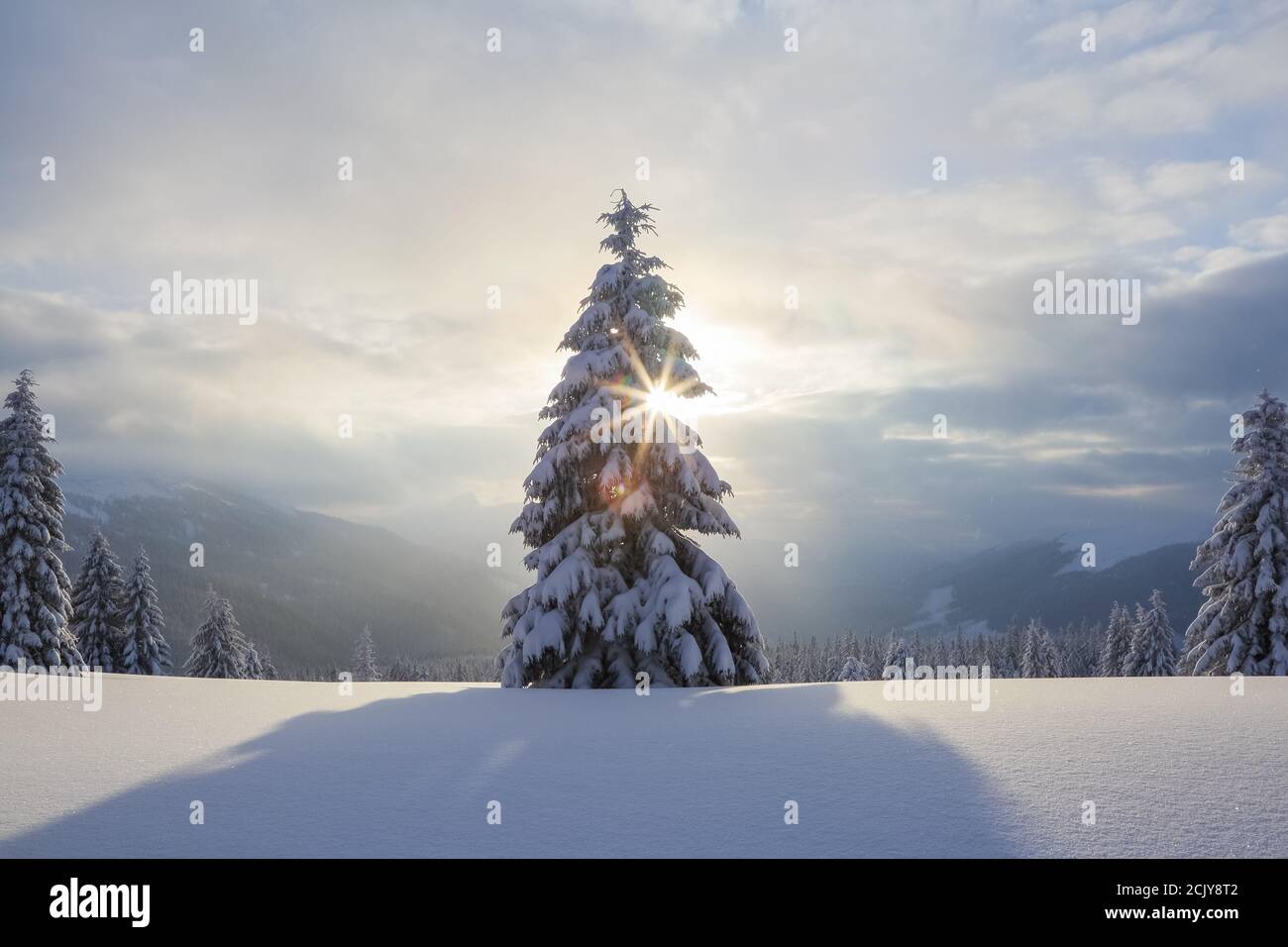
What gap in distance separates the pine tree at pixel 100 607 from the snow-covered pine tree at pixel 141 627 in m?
0.24

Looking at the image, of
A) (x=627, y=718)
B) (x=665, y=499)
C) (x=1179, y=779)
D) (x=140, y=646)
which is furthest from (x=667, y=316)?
(x=140, y=646)

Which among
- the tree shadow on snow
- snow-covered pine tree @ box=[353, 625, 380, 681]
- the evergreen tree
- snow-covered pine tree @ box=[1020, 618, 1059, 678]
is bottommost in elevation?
snow-covered pine tree @ box=[1020, 618, 1059, 678]

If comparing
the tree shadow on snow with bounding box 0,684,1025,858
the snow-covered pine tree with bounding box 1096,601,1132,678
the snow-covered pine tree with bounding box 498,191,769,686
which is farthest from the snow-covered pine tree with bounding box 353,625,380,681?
the tree shadow on snow with bounding box 0,684,1025,858

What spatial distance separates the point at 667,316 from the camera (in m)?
16.7

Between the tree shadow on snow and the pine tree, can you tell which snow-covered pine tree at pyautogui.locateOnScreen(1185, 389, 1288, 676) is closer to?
the tree shadow on snow

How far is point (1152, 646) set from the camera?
45.5 m

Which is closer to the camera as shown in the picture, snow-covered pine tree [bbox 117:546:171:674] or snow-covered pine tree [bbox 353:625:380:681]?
snow-covered pine tree [bbox 117:546:171:674]

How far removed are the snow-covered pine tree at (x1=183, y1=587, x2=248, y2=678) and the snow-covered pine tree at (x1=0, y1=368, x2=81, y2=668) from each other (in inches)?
515

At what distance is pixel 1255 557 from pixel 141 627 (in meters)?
46.3

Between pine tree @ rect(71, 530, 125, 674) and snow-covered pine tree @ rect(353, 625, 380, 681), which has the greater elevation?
pine tree @ rect(71, 530, 125, 674)

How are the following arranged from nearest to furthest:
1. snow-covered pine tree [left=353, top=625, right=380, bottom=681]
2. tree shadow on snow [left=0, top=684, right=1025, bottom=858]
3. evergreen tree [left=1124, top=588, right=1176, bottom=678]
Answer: tree shadow on snow [left=0, top=684, right=1025, bottom=858], evergreen tree [left=1124, top=588, right=1176, bottom=678], snow-covered pine tree [left=353, top=625, right=380, bottom=681]

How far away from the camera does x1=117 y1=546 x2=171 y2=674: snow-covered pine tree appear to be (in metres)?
33.9
